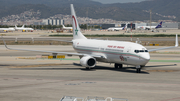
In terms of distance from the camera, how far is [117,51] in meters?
41.9

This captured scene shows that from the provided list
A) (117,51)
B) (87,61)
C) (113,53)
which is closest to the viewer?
(117,51)

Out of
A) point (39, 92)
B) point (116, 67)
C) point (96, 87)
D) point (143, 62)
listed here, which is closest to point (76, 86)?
point (96, 87)

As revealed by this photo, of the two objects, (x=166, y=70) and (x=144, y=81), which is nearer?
(x=144, y=81)

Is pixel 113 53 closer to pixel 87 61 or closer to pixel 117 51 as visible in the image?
pixel 117 51

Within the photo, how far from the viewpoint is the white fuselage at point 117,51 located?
39.0 meters

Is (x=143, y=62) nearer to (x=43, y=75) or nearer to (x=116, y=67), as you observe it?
(x=116, y=67)

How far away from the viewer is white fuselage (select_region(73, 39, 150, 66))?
Result: 39.0 meters

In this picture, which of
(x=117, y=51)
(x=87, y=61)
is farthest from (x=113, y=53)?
(x=87, y=61)

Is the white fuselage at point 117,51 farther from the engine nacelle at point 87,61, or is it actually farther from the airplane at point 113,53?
the engine nacelle at point 87,61

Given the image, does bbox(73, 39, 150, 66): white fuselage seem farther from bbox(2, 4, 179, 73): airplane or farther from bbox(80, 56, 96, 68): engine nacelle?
bbox(80, 56, 96, 68): engine nacelle

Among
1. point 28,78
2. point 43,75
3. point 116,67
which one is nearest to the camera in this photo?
point 28,78

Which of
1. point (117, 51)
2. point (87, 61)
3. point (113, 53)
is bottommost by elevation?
point (87, 61)

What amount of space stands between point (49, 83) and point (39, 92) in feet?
17.4

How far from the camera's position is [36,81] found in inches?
1320
